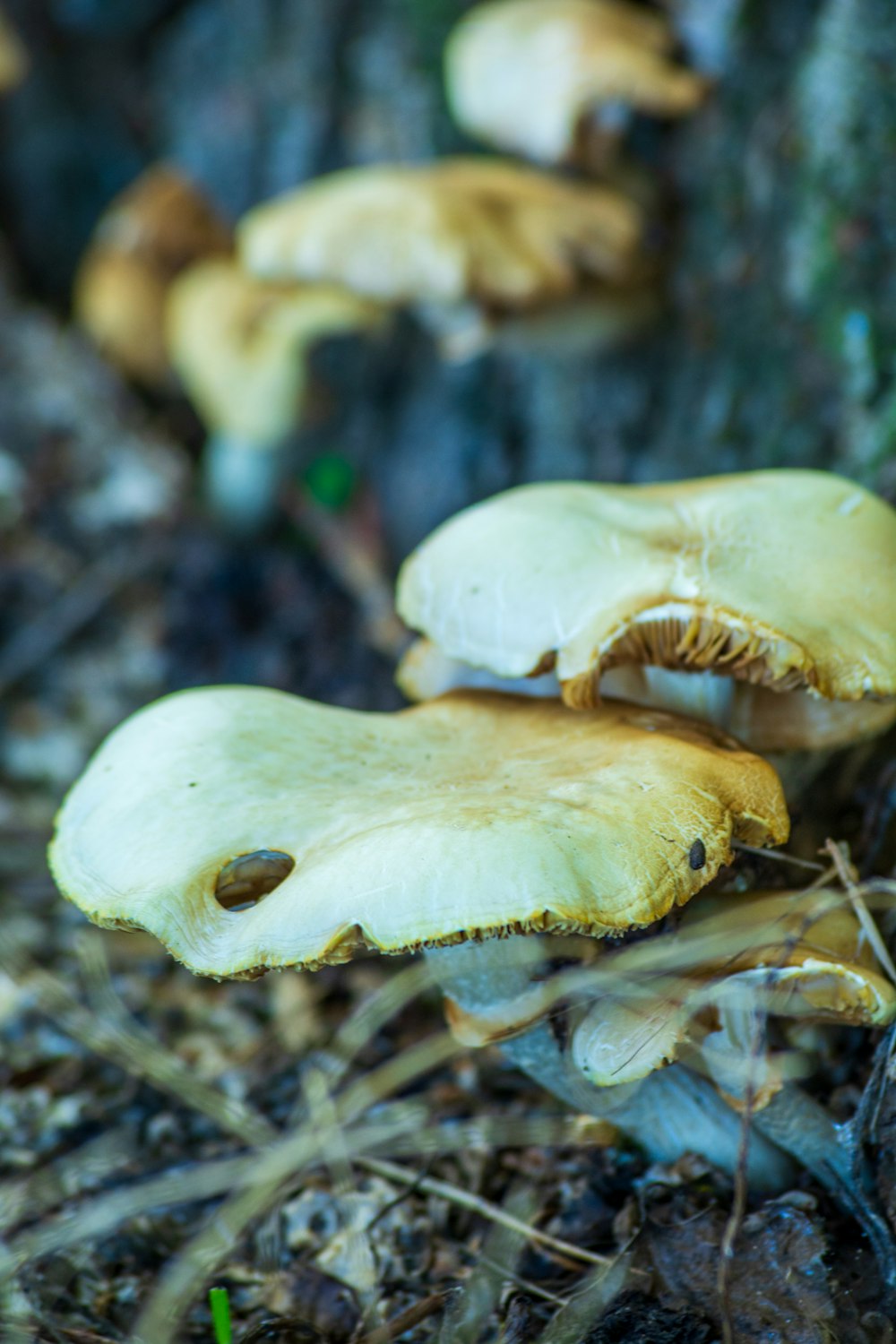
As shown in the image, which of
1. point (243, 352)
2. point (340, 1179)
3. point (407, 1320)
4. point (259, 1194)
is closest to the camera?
point (407, 1320)

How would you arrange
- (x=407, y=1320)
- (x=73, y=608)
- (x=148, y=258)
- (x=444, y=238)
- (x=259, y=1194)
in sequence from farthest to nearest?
(x=148, y=258) → (x=73, y=608) → (x=444, y=238) → (x=259, y=1194) → (x=407, y=1320)

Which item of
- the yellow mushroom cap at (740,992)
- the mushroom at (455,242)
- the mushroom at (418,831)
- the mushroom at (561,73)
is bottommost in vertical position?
the yellow mushroom cap at (740,992)

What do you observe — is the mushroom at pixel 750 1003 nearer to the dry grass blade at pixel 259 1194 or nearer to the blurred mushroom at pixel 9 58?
the dry grass blade at pixel 259 1194

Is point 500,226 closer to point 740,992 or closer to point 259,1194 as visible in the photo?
point 740,992

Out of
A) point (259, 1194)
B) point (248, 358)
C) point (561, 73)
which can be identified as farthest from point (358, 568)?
point (259, 1194)

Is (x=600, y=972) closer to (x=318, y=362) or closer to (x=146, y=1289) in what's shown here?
(x=146, y=1289)

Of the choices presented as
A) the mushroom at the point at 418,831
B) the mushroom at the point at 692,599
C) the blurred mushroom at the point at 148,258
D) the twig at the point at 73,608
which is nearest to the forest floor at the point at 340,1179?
the mushroom at the point at 418,831

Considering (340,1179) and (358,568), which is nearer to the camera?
(340,1179)
